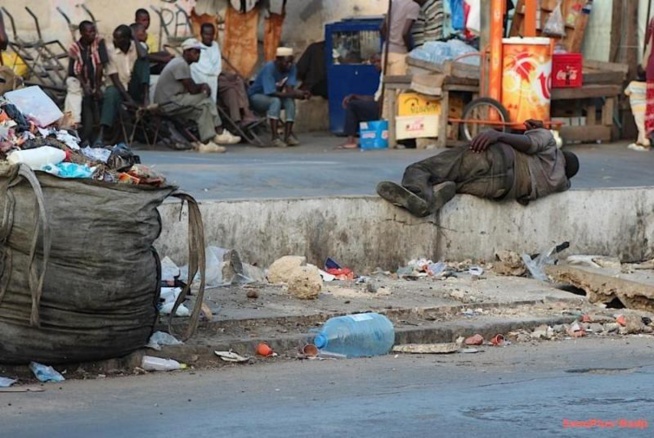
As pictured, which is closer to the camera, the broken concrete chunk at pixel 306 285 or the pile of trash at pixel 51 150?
the pile of trash at pixel 51 150

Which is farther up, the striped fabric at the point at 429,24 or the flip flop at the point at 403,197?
the striped fabric at the point at 429,24

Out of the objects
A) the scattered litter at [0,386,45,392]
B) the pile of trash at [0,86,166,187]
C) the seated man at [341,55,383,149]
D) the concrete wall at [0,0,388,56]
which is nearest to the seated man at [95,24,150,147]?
the concrete wall at [0,0,388,56]

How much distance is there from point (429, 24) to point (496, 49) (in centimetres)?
261

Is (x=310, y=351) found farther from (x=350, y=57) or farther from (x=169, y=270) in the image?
(x=350, y=57)

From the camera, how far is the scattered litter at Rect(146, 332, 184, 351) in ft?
22.7

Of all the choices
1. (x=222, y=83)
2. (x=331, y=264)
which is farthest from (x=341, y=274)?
(x=222, y=83)

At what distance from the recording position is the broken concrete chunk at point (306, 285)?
8523 mm

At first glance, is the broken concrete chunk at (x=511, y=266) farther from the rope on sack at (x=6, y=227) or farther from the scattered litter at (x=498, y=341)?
the rope on sack at (x=6, y=227)

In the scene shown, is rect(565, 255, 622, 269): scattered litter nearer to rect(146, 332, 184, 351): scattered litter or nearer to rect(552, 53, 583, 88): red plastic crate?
rect(146, 332, 184, 351): scattered litter

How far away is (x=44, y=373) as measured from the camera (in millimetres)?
6383

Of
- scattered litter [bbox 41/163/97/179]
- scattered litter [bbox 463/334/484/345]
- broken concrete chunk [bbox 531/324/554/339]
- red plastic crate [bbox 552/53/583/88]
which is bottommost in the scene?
broken concrete chunk [bbox 531/324/554/339]

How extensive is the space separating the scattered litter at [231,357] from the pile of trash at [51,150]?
0.98 meters

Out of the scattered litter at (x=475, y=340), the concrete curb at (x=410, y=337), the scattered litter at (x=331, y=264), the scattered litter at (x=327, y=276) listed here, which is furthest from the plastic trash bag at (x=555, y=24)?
the scattered litter at (x=475, y=340)

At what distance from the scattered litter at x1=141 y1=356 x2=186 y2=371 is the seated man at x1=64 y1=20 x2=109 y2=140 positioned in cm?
776
